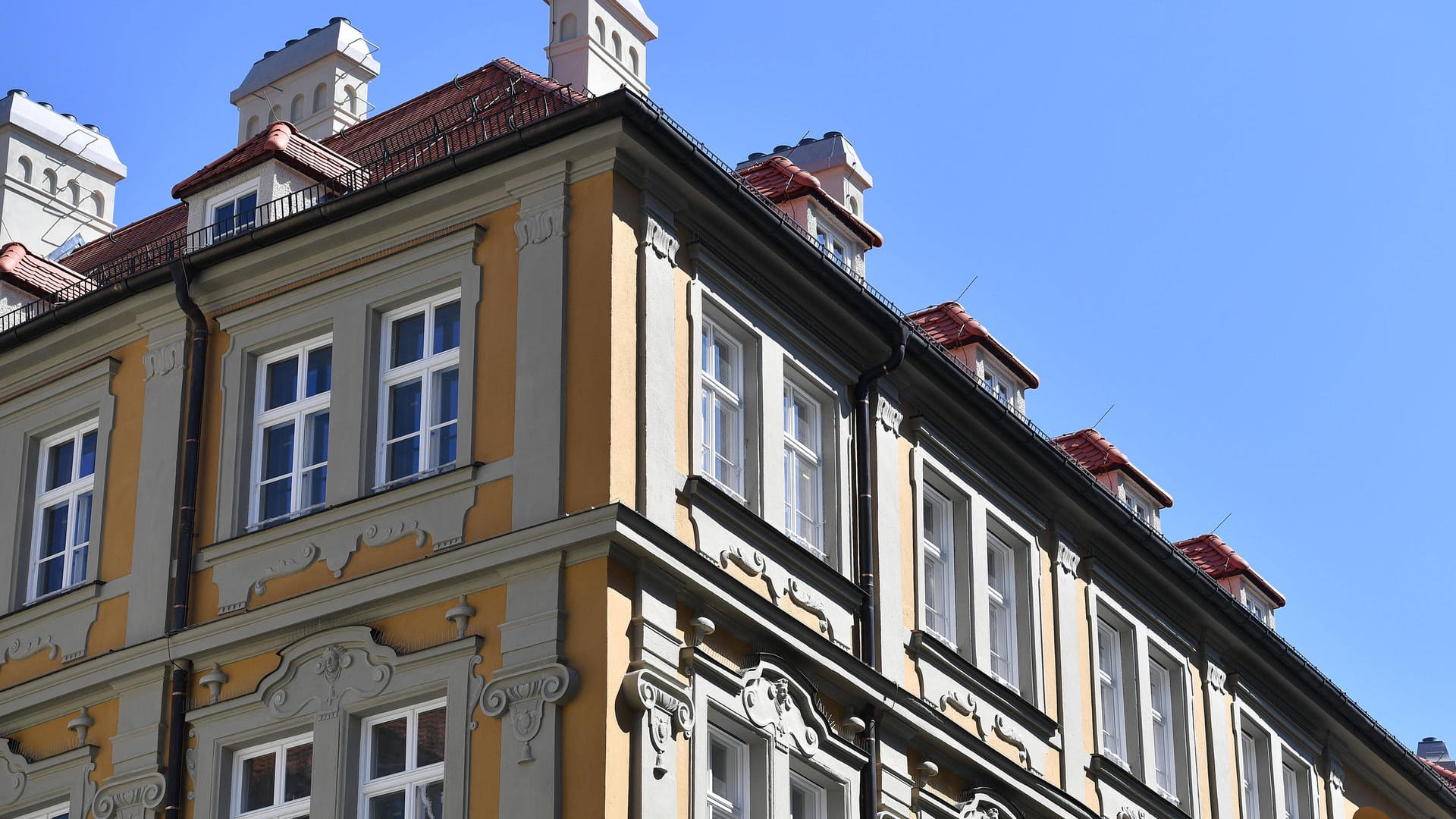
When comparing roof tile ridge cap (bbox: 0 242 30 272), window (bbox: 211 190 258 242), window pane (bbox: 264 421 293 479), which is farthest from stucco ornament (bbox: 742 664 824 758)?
roof tile ridge cap (bbox: 0 242 30 272)

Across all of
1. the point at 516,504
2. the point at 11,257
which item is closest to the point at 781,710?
the point at 516,504

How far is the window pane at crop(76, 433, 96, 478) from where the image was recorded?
25000 mm

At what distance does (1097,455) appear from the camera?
104ft

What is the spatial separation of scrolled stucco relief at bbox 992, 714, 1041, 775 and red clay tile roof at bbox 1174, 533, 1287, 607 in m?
8.56

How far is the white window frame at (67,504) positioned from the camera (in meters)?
24.5

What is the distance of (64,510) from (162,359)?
1.87 m

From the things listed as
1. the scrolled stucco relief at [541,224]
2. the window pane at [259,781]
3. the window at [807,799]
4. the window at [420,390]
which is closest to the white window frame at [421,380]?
the window at [420,390]

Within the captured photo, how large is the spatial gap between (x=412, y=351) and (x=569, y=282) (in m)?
1.76

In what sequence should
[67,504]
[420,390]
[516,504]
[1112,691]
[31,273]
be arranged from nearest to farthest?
[516,504] → [420,390] → [67,504] → [31,273] → [1112,691]

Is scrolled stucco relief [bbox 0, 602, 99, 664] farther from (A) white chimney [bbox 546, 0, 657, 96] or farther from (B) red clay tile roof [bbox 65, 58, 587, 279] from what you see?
(A) white chimney [bbox 546, 0, 657, 96]

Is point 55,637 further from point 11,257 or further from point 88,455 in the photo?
point 11,257

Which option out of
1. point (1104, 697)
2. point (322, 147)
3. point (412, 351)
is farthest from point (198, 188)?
point (1104, 697)

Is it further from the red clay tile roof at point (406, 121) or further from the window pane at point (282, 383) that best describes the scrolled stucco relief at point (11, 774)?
the red clay tile roof at point (406, 121)

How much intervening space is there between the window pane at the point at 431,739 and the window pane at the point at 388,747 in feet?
0.53
